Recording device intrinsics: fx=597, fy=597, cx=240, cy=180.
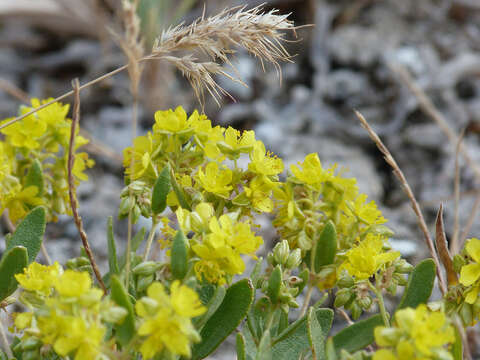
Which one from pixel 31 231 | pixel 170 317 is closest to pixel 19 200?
pixel 31 231

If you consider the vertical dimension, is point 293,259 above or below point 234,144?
below

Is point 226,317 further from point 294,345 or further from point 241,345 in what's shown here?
point 294,345

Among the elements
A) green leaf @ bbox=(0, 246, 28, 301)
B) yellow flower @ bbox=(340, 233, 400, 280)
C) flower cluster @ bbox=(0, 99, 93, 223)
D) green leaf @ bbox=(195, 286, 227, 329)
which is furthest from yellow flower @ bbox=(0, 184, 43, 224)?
yellow flower @ bbox=(340, 233, 400, 280)

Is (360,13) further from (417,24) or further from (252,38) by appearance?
(252,38)

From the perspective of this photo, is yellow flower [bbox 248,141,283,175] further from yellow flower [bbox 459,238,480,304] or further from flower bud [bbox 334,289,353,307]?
yellow flower [bbox 459,238,480,304]

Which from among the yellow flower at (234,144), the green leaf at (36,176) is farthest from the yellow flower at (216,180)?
the green leaf at (36,176)

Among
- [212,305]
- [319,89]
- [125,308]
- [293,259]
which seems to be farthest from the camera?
[319,89]
